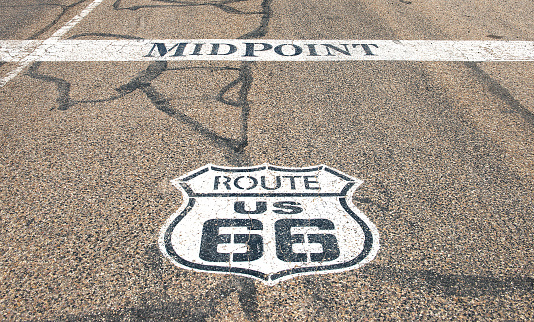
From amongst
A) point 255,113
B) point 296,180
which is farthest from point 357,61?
point 296,180

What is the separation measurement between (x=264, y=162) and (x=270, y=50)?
2.63 m

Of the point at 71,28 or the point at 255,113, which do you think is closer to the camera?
the point at 255,113

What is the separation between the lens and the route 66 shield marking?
8.39ft

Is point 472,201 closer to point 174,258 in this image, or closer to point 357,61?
point 174,258

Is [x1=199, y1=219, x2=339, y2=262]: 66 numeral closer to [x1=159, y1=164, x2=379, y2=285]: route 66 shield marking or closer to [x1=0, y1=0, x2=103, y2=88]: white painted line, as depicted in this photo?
[x1=159, y1=164, x2=379, y2=285]: route 66 shield marking

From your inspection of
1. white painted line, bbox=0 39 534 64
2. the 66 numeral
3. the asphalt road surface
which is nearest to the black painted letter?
the 66 numeral

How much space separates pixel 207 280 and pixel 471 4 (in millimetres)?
7400

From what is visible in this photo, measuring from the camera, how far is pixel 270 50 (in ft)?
18.6

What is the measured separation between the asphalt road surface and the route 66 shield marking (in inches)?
2.8

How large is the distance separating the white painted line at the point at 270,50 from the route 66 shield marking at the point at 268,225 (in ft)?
8.36

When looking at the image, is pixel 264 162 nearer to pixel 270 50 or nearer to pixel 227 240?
pixel 227 240

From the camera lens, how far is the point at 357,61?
5383 mm

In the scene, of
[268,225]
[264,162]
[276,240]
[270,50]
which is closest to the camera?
[276,240]

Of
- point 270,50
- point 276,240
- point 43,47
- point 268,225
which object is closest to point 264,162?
point 268,225
